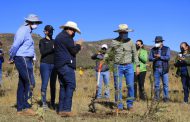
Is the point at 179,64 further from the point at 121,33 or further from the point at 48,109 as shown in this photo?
the point at 48,109

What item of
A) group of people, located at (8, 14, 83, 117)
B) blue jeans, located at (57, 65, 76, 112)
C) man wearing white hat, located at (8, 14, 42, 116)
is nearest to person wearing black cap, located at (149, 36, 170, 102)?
group of people, located at (8, 14, 83, 117)

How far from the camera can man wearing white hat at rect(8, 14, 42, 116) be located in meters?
9.80

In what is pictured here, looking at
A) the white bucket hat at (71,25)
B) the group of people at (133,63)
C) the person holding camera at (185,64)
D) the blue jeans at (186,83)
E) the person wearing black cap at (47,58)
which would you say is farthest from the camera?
the blue jeans at (186,83)

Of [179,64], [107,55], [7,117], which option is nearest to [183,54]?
[179,64]

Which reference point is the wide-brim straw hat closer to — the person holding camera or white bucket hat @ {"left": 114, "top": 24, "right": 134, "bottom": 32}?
the person holding camera

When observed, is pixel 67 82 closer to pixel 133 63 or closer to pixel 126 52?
pixel 126 52

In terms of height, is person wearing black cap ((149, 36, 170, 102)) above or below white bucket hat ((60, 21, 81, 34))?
below

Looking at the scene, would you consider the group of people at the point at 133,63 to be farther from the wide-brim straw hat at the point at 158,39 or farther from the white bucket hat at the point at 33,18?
the white bucket hat at the point at 33,18

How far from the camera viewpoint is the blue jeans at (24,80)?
388 inches

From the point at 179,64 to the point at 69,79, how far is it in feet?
15.4

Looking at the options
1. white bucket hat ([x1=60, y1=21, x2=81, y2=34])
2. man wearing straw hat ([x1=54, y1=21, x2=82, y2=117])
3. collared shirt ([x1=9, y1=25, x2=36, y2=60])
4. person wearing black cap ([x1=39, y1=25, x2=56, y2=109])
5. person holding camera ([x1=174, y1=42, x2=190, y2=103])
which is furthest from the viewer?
person holding camera ([x1=174, y1=42, x2=190, y2=103])

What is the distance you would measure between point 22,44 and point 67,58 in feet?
3.31

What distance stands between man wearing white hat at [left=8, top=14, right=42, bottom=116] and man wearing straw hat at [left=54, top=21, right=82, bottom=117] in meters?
0.58

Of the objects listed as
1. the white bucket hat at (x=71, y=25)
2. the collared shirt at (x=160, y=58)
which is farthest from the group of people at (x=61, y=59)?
the collared shirt at (x=160, y=58)
